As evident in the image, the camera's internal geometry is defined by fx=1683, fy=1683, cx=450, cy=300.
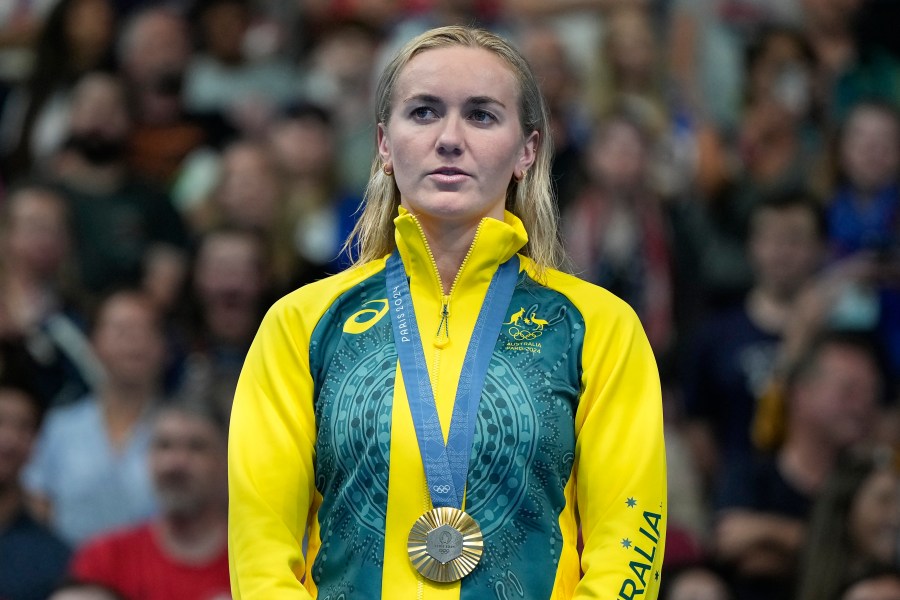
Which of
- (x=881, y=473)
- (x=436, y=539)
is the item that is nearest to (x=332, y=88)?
(x=881, y=473)

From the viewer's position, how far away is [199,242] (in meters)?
8.09

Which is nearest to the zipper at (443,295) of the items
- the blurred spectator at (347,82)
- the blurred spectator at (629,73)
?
the blurred spectator at (347,82)

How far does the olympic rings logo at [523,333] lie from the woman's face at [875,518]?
10.8ft

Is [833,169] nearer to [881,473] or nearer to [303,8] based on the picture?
[881,473]

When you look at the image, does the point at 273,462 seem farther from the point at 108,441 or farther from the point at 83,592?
the point at 108,441

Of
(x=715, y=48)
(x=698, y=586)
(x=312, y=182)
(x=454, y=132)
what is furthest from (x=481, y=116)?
(x=715, y=48)

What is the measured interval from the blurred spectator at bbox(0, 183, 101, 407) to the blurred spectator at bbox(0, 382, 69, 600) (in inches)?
18.2

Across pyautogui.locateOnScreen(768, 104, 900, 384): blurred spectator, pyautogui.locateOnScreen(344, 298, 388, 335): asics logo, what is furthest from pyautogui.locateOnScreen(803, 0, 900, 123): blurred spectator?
pyautogui.locateOnScreen(344, 298, 388, 335): asics logo

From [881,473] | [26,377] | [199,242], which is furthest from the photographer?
[199,242]

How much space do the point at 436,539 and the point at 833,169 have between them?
556 centimetres

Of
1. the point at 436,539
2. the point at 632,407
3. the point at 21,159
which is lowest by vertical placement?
the point at 436,539

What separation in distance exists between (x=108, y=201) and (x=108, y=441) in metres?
1.63

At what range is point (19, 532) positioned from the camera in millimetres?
6789

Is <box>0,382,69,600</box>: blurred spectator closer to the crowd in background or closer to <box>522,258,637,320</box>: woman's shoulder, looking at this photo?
the crowd in background
